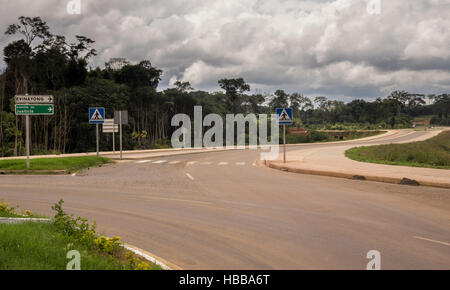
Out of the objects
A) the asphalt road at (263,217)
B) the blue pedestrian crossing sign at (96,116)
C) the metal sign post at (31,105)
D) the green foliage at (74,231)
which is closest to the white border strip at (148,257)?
the asphalt road at (263,217)

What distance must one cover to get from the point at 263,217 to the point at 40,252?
5.14 m

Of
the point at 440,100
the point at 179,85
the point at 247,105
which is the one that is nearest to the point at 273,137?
the point at 179,85

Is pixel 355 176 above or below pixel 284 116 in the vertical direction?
below

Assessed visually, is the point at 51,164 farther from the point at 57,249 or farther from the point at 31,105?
the point at 57,249

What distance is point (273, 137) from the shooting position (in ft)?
209

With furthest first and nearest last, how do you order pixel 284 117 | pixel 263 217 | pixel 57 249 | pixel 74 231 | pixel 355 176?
pixel 284 117 → pixel 355 176 → pixel 263 217 → pixel 74 231 → pixel 57 249

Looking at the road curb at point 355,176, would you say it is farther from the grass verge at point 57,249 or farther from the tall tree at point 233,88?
the tall tree at point 233,88

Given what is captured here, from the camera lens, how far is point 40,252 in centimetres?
535

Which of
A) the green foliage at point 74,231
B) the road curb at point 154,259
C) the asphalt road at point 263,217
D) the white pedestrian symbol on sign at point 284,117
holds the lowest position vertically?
the asphalt road at point 263,217

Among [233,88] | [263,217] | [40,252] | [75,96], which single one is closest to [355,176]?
[263,217]

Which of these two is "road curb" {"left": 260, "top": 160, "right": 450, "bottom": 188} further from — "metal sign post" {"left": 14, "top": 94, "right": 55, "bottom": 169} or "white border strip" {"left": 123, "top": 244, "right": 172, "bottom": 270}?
"metal sign post" {"left": 14, "top": 94, "right": 55, "bottom": 169}

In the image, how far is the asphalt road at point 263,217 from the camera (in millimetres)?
6457
